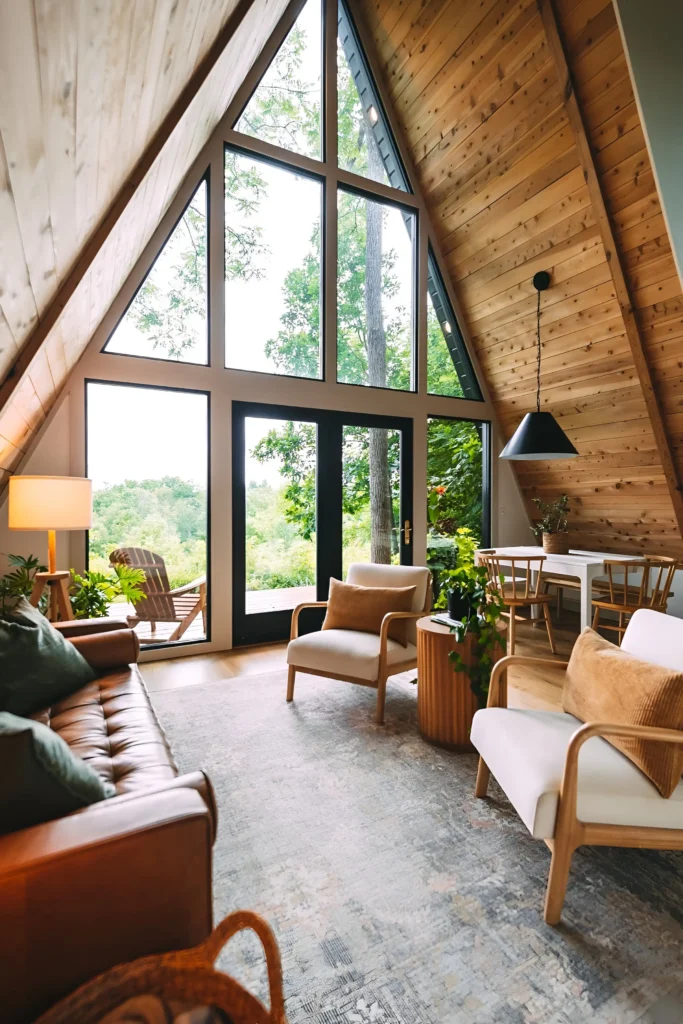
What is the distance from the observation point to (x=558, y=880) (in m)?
1.50

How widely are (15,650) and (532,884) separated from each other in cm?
202

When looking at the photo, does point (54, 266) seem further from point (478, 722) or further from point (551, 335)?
point (551, 335)

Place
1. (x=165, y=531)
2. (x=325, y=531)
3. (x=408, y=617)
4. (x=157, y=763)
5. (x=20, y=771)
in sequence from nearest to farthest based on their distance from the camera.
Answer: (x=20, y=771)
(x=157, y=763)
(x=408, y=617)
(x=165, y=531)
(x=325, y=531)

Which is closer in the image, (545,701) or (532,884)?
(532,884)

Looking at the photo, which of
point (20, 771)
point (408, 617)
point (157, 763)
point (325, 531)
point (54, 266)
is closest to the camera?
point (20, 771)

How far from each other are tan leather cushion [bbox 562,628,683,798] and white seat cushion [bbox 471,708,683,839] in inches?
1.8

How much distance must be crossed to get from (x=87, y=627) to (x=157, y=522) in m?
1.45

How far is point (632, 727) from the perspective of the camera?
1.49 m

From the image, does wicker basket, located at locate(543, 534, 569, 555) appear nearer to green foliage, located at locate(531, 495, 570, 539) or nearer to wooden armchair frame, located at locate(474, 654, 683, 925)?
green foliage, located at locate(531, 495, 570, 539)

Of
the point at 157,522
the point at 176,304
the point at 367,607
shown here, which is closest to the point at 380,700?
the point at 367,607

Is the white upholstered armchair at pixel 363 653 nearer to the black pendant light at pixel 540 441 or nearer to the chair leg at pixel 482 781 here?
the chair leg at pixel 482 781

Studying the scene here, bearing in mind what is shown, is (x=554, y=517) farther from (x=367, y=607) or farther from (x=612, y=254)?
(x=367, y=607)

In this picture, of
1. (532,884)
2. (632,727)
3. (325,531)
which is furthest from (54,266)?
(325,531)

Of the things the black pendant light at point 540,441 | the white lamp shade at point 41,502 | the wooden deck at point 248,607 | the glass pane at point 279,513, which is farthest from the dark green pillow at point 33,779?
the black pendant light at point 540,441
